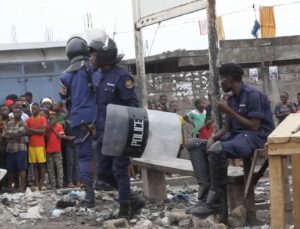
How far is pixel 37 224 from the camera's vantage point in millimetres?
6895

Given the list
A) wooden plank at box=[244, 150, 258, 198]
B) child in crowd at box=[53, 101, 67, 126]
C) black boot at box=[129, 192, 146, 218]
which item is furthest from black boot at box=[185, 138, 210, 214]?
child in crowd at box=[53, 101, 67, 126]

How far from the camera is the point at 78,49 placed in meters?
7.68

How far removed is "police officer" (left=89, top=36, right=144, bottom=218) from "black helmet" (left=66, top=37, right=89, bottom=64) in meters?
0.61

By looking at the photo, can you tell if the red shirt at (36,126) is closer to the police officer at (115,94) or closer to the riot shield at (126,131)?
the police officer at (115,94)

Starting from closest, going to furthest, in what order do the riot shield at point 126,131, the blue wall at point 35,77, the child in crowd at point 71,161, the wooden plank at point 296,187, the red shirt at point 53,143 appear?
the wooden plank at point 296,187
the riot shield at point 126,131
the red shirt at point 53,143
the child in crowd at point 71,161
the blue wall at point 35,77

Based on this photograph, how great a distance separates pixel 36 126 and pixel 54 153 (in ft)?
2.19

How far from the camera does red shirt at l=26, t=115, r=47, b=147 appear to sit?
36.7 feet

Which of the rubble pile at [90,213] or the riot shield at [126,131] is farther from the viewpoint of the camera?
the riot shield at [126,131]

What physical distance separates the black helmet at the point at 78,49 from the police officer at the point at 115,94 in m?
0.61

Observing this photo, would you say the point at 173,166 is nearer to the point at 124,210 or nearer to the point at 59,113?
the point at 124,210

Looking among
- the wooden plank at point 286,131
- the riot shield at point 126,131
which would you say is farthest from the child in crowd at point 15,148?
the wooden plank at point 286,131

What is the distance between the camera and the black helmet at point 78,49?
7664 millimetres

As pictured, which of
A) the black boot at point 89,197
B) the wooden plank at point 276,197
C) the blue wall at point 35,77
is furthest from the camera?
the blue wall at point 35,77

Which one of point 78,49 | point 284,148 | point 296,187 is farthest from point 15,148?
point 284,148
